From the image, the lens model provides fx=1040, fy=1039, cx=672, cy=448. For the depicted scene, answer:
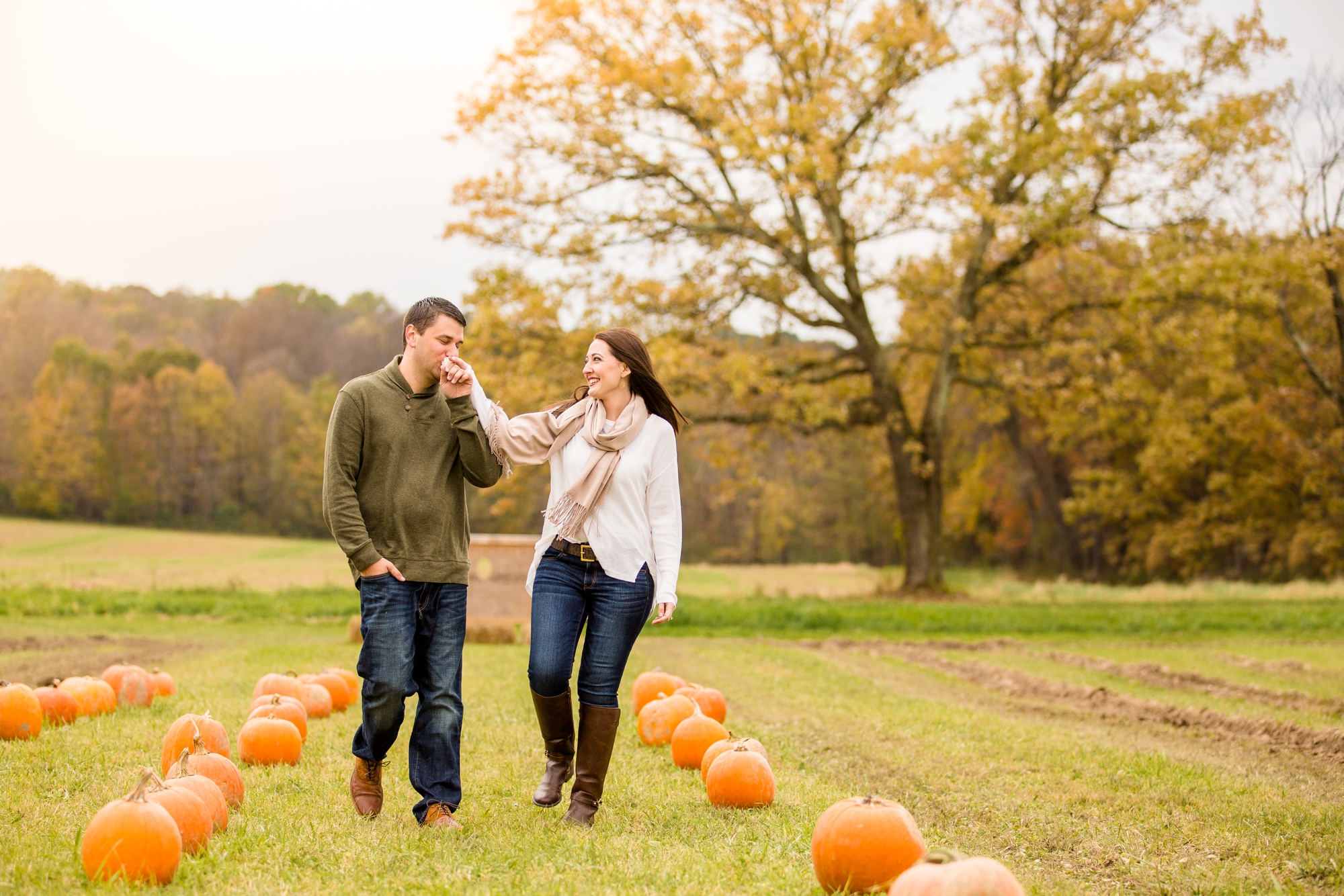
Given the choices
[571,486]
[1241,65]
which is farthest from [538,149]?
[571,486]

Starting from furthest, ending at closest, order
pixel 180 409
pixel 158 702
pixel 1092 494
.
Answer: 1. pixel 180 409
2. pixel 1092 494
3. pixel 158 702

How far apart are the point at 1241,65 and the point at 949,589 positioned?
432 inches

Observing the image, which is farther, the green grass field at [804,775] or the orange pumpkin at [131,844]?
the green grass field at [804,775]

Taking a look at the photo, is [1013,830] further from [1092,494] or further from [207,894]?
[1092,494]

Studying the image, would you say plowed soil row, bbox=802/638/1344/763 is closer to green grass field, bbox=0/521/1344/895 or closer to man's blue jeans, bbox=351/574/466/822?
green grass field, bbox=0/521/1344/895

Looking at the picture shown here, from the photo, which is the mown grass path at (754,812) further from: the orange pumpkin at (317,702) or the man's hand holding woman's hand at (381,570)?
the man's hand holding woman's hand at (381,570)

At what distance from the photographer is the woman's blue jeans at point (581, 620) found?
424 centimetres

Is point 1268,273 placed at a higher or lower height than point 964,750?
higher

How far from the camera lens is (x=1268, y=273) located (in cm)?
1725

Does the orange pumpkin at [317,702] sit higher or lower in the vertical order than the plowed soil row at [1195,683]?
higher

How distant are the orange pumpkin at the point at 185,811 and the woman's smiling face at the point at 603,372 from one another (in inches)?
84.2

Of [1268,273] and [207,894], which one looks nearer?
[207,894]

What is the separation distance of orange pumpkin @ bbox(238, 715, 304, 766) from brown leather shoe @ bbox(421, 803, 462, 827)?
4.74ft

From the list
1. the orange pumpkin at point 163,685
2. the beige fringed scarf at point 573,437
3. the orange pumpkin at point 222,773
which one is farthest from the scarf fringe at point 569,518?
the orange pumpkin at point 163,685
